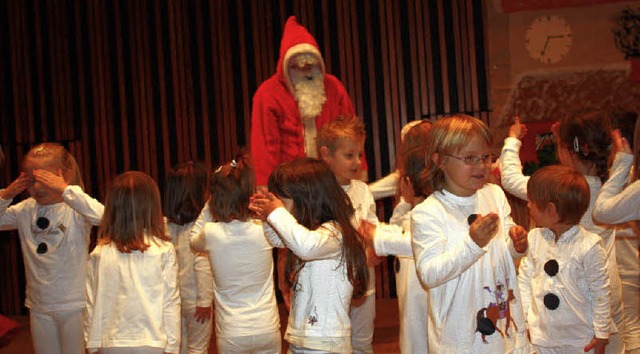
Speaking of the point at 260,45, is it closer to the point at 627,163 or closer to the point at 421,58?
the point at 421,58

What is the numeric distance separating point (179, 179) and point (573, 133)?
2318 millimetres

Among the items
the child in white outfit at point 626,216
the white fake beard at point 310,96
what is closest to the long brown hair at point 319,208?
the child in white outfit at point 626,216

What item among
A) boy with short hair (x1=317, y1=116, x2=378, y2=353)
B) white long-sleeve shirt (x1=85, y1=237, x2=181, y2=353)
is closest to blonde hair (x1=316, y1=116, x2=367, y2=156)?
boy with short hair (x1=317, y1=116, x2=378, y2=353)

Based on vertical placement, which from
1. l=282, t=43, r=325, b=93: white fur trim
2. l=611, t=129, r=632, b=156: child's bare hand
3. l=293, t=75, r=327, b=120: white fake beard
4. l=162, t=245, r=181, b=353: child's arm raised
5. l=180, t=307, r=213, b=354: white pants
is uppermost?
l=282, t=43, r=325, b=93: white fur trim

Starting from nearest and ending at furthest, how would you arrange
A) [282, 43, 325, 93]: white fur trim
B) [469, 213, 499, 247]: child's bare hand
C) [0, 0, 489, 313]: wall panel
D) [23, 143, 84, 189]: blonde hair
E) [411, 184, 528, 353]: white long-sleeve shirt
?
[469, 213, 499, 247]: child's bare hand
[411, 184, 528, 353]: white long-sleeve shirt
[23, 143, 84, 189]: blonde hair
[282, 43, 325, 93]: white fur trim
[0, 0, 489, 313]: wall panel

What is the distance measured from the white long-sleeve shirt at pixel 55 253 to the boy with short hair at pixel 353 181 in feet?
4.17

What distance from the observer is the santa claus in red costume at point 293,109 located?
5.06 m

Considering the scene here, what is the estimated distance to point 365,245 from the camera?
3086mm

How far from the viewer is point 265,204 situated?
2875 mm

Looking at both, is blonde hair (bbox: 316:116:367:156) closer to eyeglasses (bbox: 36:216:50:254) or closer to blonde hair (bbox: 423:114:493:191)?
blonde hair (bbox: 423:114:493:191)

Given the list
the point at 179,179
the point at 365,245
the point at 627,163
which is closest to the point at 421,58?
the point at 179,179

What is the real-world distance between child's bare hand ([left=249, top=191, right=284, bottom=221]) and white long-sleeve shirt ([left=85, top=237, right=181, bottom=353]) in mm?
830

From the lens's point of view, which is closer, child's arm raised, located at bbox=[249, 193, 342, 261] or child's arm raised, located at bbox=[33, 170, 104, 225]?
child's arm raised, located at bbox=[249, 193, 342, 261]

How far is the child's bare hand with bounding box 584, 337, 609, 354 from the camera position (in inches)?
123
